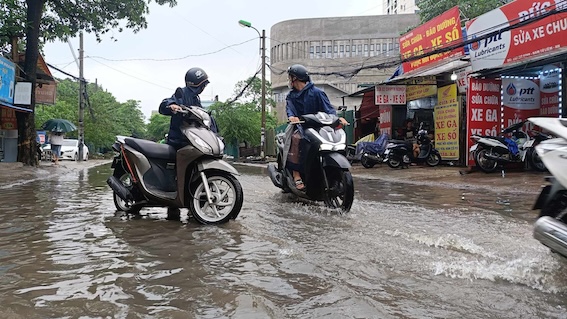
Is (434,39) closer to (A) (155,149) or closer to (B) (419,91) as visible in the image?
(B) (419,91)

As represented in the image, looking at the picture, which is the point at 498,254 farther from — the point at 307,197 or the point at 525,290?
the point at 307,197

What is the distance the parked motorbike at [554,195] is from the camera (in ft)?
7.81

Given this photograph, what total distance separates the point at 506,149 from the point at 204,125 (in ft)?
26.7

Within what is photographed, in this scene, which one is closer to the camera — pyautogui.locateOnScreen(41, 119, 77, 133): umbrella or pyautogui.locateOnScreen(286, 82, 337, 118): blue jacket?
pyautogui.locateOnScreen(286, 82, 337, 118): blue jacket

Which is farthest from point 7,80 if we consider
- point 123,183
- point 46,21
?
point 123,183

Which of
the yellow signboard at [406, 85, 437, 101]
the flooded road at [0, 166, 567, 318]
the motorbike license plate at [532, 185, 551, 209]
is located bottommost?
the flooded road at [0, 166, 567, 318]

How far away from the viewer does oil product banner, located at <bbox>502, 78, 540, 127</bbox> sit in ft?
38.2

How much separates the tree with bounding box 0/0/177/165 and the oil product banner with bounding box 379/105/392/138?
8.81 meters

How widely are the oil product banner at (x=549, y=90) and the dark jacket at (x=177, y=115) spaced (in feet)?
30.4

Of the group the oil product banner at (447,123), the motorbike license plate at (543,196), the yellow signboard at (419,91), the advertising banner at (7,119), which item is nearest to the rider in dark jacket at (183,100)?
the motorbike license plate at (543,196)

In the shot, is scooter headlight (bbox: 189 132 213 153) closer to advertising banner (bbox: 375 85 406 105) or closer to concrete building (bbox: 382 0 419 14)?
advertising banner (bbox: 375 85 406 105)

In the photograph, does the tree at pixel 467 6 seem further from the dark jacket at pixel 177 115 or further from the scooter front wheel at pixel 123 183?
the scooter front wheel at pixel 123 183

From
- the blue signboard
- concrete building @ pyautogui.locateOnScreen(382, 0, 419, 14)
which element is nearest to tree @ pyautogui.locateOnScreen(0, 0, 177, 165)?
the blue signboard

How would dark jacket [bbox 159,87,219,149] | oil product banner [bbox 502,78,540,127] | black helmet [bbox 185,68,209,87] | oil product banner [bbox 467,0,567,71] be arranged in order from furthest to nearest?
1. oil product banner [bbox 502,78,540,127]
2. oil product banner [bbox 467,0,567,71]
3. black helmet [bbox 185,68,209,87]
4. dark jacket [bbox 159,87,219,149]
